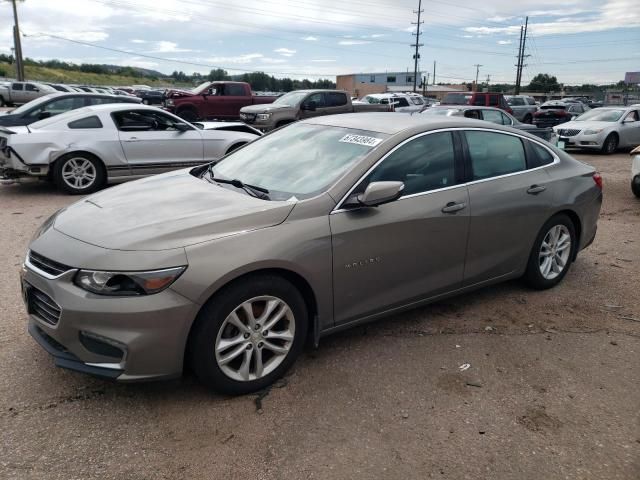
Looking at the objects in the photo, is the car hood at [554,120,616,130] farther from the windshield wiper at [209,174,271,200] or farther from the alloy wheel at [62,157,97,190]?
the windshield wiper at [209,174,271,200]

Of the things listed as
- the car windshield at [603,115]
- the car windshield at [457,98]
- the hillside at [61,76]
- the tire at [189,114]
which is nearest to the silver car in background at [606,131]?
the car windshield at [603,115]

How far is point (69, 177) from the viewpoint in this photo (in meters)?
8.63

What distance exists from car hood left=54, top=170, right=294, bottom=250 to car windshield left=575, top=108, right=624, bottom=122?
16698mm

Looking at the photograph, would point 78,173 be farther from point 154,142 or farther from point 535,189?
point 535,189

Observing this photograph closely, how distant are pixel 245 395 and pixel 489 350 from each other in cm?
178

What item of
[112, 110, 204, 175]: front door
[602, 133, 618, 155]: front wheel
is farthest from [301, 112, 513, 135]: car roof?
A: [602, 133, 618, 155]: front wheel

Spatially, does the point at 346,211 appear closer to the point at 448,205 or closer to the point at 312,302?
the point at 312,302

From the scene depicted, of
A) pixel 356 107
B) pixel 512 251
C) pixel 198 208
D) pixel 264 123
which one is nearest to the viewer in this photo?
pixel 198 208

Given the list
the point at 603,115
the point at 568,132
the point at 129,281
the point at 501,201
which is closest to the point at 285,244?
the point at 129,281

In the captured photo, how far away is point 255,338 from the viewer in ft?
10.2

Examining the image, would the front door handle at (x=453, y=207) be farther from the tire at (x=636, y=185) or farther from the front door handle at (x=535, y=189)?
the tire at (x=636, y=185)

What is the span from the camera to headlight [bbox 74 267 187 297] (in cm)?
276

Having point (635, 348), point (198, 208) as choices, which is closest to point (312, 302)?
point (198, 208)

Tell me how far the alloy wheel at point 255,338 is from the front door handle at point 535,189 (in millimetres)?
2436
